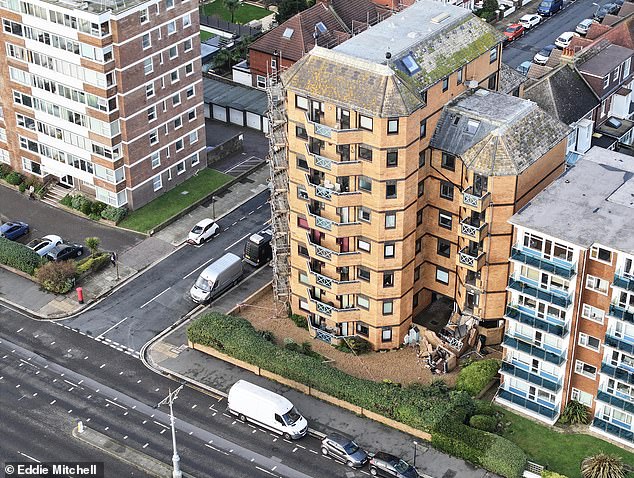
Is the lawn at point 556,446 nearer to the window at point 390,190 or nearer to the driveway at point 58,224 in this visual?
the window at point 390,190

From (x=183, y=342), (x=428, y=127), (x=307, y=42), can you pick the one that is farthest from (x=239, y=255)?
(x=307, y=42)

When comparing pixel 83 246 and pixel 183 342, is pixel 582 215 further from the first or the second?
pixel 83 246

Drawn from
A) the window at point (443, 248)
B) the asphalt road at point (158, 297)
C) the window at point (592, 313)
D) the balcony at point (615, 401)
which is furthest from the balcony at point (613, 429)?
the asphalt road at point (158, 297)

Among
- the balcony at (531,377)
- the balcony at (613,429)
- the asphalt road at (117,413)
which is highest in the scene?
the balcony at (531,377)

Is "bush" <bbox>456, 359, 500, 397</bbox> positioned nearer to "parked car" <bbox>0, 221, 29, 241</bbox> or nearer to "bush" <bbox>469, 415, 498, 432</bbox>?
"bush" <bbox>469, 415, 498, 432</bbox>

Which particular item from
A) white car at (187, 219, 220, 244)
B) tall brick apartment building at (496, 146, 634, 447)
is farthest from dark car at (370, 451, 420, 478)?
white car at (187, 219, 220, 244)

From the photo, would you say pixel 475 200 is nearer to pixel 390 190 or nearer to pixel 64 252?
pixel 390 190
